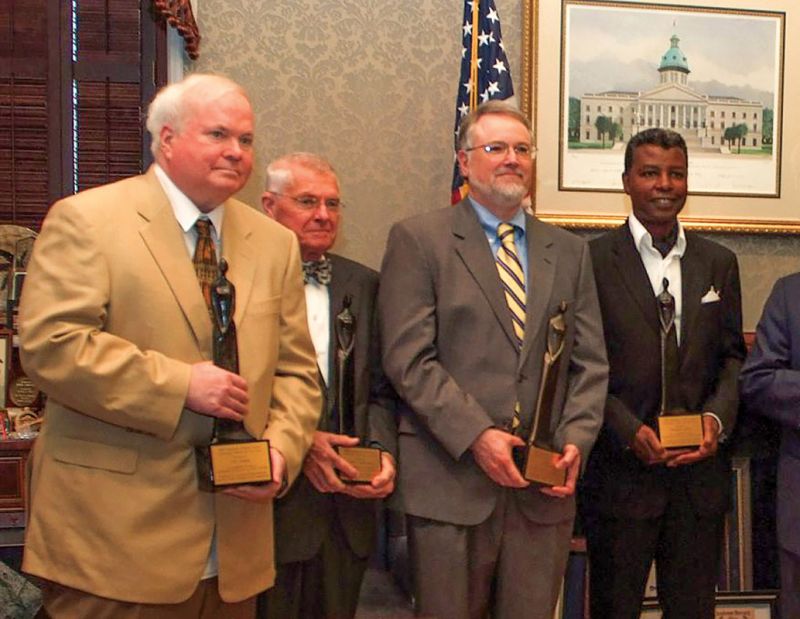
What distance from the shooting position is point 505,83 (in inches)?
133

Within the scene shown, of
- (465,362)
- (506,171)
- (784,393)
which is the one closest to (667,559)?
(784,393)

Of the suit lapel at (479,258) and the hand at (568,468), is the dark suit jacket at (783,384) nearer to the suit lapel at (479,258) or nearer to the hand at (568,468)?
→ the hand at (568,468)

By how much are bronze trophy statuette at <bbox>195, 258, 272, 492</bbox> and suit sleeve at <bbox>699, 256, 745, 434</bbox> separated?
1.44 m

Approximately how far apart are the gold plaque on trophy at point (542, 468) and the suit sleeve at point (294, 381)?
527 mm

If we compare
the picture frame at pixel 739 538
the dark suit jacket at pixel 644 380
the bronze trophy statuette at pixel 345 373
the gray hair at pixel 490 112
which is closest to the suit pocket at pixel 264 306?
the bronze trophy statuette at pixel 345 373

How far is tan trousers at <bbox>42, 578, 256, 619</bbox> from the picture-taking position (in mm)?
1861

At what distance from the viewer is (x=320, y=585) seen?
2.48m

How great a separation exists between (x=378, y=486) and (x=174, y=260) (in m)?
0.81

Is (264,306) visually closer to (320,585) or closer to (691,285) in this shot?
(320,585)

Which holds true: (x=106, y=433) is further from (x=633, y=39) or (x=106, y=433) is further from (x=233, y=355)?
(x=633, y=39)

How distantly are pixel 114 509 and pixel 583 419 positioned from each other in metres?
1.20

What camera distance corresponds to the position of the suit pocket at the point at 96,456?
1865 mm

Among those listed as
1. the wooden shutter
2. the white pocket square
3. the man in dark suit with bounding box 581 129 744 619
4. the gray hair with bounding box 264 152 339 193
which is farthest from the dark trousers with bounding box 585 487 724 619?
the wooden shutter

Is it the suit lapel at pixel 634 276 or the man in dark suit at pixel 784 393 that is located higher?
the suit lapel at pixel 634 276
